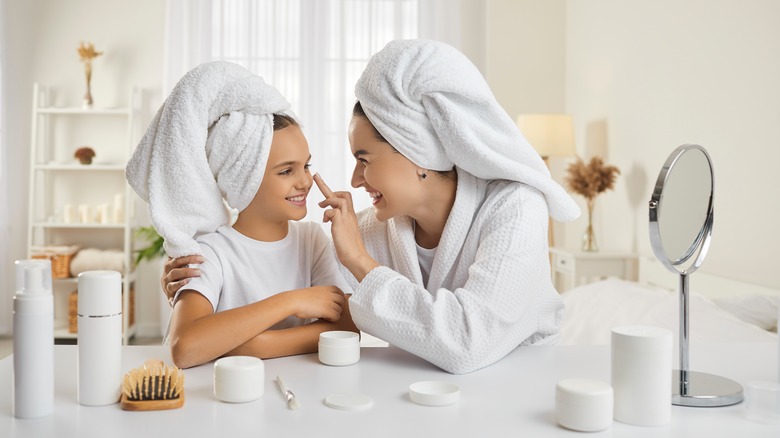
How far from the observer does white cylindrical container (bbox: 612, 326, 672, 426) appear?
3.16 feet

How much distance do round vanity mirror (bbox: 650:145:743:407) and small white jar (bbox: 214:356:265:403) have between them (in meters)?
0.58

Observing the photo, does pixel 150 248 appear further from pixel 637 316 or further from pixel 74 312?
pixel 637 316

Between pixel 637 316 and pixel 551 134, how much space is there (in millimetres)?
2202

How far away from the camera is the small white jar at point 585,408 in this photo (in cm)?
93

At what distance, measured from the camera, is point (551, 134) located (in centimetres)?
472

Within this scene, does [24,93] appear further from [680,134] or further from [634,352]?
[634,352]

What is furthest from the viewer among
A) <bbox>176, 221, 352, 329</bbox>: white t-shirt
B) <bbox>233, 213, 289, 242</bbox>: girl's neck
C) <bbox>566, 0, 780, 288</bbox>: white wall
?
<bbox>566, 0, 780, 288</bbox>: white wall

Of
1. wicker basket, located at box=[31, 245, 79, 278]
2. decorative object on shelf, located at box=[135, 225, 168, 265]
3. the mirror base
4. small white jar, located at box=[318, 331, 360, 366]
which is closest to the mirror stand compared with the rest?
the mirror base

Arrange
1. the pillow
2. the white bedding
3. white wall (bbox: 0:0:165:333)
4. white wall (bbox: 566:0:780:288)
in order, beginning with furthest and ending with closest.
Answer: white wall (bbox: 0:0:165:333) < white wall (bbox: 566:0:780:288) < the pillow < the white bedding

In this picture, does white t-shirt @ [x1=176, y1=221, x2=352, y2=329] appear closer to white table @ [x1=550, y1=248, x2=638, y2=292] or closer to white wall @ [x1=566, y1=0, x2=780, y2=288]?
white wall @ [x1=566, y1=0, x2=780, y2=288]

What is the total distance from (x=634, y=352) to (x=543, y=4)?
4767 mm

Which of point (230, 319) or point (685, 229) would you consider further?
point (230, 319)

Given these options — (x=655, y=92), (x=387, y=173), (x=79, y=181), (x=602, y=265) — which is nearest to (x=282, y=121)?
(x=387, y=173)

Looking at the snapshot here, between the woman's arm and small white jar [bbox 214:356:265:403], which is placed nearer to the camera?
small white jar [bbox 214:356:265:403]
